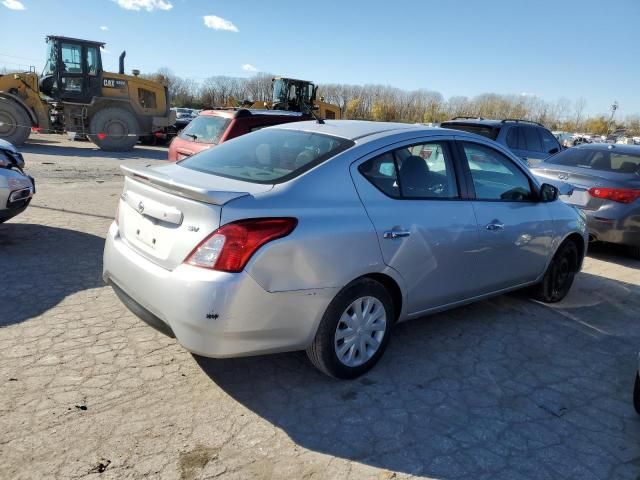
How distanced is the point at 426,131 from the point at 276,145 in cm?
113

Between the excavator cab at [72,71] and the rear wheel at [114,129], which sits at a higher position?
the excavator cab at [72,71]

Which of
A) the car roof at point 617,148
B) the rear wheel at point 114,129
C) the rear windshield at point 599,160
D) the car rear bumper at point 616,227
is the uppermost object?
the car roof at point 617,148

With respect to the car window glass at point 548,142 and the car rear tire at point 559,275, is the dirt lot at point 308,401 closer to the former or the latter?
the car rear tire at point 559,275

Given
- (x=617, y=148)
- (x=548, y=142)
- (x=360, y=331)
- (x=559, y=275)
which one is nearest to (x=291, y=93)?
(x=548, y=142)

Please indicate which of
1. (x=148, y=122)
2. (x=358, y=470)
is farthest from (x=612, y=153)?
(x=148, y=122)

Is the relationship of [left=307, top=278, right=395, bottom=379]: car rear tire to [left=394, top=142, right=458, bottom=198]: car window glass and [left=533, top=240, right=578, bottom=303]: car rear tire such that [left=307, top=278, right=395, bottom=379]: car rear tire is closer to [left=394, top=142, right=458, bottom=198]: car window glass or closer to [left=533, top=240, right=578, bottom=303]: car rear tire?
[left=394, top=142, right=458, bottom=198]: car window glass

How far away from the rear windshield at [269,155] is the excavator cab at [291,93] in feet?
67.2

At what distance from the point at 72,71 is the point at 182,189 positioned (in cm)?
1663

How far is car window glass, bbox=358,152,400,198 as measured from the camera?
11.0 feet

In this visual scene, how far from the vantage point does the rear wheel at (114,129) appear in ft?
57.2

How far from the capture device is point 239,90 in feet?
273

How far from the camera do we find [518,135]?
9.94 meters

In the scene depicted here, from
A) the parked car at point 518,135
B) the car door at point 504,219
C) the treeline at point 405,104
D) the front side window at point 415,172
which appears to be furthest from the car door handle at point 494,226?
the treeline at point 405,104

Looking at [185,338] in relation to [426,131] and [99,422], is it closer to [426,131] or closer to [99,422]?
[99,422]
